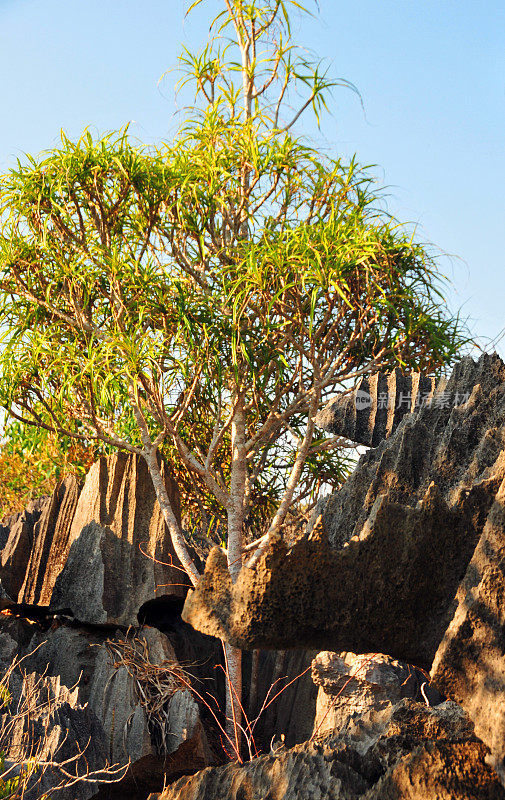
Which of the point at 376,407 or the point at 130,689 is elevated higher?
the point at 376,407

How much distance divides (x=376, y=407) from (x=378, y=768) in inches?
86.1

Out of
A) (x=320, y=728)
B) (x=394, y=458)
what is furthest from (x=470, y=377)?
(x=320, y=728)

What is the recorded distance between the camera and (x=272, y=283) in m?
5.37

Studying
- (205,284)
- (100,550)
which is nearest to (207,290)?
(205,284)

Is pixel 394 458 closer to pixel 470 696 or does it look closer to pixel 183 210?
pixel 470 696

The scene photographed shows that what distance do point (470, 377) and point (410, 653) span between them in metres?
1.87

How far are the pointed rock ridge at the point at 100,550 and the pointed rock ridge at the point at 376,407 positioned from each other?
78.2 inches

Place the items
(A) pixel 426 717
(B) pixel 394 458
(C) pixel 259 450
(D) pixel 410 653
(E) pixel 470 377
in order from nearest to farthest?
(D) pixel 410 653, (A) pixel 426 717, (B) pixel 394 458, (E) pixel 470 377, (C) pixel 259 450

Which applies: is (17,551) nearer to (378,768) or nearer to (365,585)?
(378,768)

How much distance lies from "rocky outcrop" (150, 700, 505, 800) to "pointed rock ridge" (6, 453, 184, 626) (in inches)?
109

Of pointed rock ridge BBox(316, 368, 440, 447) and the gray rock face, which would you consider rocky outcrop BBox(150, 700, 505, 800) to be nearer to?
the gray rock face

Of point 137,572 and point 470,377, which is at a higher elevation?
point 470,377

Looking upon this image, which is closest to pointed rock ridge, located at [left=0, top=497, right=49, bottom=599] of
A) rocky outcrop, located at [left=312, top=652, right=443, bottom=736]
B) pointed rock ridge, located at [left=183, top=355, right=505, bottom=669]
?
rocky outcrop, located at [left=312, top=652, right=443, bottom=736]

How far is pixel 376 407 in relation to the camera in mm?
4078
